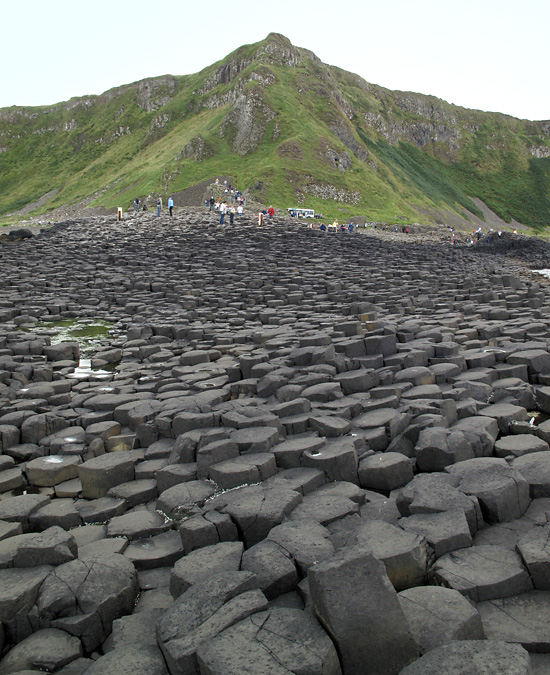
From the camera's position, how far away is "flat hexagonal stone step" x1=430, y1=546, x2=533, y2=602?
11.0 ft

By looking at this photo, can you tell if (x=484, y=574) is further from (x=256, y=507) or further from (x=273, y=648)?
(x=256, y=507)

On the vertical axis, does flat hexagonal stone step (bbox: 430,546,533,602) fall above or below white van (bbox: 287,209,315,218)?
below

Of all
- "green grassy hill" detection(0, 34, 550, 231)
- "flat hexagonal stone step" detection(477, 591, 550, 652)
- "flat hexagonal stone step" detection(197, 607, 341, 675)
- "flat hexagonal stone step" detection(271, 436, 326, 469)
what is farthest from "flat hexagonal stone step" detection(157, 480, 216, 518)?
"green grassy hill" detection(0, 34, 550, 231)

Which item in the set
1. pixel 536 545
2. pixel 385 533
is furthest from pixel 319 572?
pixel 536 545

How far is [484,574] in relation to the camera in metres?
3.46

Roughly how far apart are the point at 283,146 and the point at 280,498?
189 feet

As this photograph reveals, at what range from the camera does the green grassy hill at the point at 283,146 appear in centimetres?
5703

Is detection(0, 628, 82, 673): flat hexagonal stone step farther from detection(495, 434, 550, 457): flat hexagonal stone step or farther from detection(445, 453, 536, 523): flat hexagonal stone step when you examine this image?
detection(495, 434, 550, 457): flat hexagonal stone step

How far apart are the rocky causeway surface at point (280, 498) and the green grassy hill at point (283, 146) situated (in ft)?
135

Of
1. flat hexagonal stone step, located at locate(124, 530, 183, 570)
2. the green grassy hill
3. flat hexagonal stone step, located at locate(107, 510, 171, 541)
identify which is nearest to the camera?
flat hexagonal stone step, located at locate(124, 530, 183, 570)

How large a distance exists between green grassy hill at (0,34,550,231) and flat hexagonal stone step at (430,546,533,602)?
4625 cm

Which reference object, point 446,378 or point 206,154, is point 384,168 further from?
point 446,378

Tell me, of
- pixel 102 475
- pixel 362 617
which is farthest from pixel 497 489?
pixel 102 475

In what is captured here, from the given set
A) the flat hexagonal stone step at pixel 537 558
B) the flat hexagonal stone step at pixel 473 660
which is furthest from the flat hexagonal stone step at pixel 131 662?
the flat hexagonal stone step at pixel 537 558
